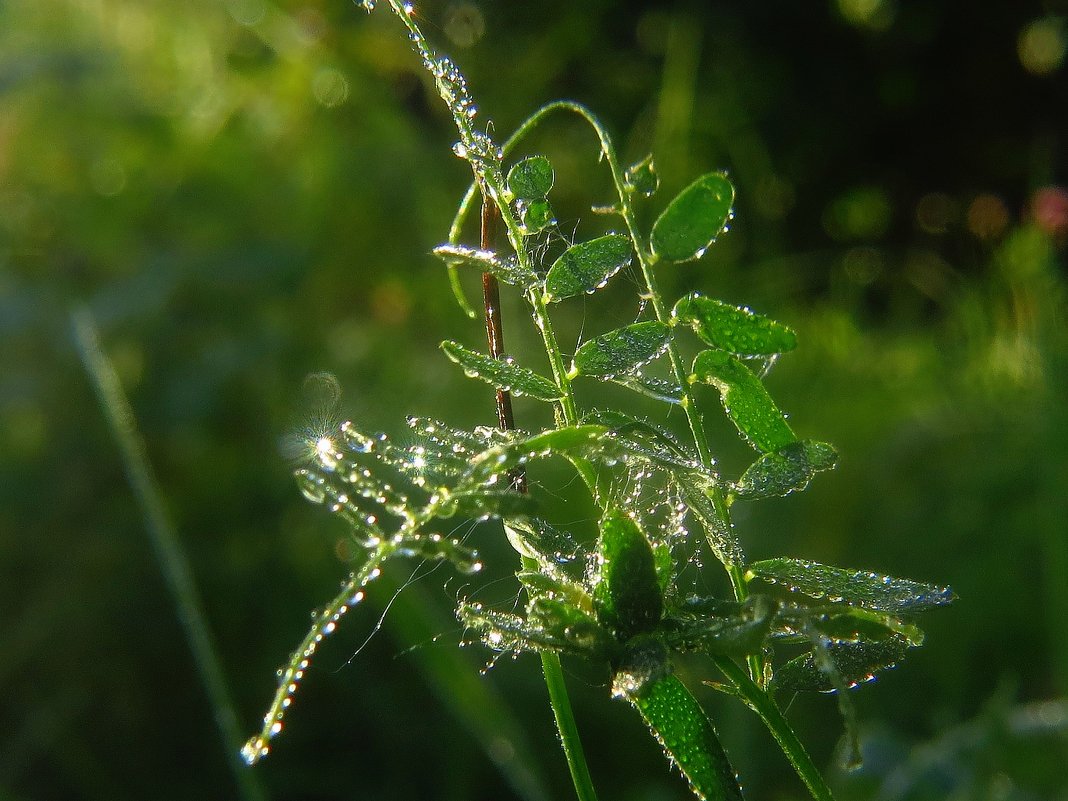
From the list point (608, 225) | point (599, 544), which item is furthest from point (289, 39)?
point (599, 544)

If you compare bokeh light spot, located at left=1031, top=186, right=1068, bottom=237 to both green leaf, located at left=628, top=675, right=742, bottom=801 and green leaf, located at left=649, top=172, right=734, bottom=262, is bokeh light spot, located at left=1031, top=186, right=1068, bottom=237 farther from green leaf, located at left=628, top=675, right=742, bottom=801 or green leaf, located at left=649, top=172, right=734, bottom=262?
green leaf, located at left=628, top=675, right=742, bottom=801

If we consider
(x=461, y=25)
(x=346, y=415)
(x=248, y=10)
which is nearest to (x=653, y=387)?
(x=346, y=415)

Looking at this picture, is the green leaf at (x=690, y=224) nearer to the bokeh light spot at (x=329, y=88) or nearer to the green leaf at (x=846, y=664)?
the green leaf at (x=846, y=664)

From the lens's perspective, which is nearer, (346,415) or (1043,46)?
(346,415)

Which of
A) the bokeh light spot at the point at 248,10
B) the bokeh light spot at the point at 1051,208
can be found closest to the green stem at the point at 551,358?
the bokeh light spot at the point at 1051,208

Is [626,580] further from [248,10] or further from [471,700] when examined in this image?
[248,10]
